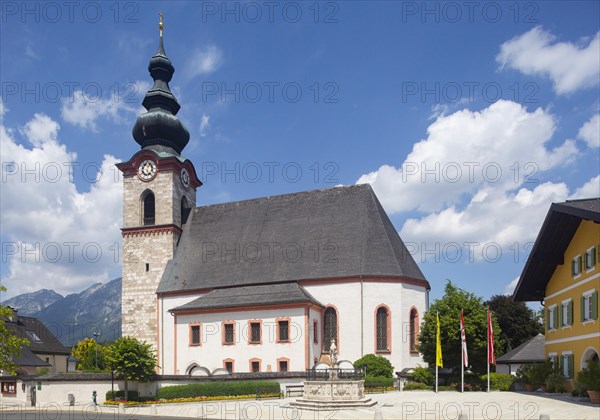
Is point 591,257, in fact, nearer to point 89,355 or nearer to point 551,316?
point 551,316

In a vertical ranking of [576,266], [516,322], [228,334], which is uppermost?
[576,266]

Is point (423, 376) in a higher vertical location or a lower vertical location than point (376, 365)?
lower

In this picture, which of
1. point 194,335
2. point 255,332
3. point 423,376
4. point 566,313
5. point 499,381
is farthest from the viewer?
point 194,335

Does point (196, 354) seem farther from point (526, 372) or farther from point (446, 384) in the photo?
point (526, 372)

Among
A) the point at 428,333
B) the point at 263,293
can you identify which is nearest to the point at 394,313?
the point at 428,333

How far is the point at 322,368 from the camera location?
3055 cm

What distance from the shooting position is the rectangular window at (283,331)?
41750 millimetres

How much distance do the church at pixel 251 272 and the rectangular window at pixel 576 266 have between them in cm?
1403

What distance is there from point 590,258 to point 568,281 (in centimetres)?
386

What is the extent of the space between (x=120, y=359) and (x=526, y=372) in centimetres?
2330

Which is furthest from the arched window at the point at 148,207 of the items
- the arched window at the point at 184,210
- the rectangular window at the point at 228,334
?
the rectangular window at the point at 228,334

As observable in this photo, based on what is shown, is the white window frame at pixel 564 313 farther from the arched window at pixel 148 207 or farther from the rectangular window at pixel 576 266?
the arched window at pixel 148 207

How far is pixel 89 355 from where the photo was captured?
77.6 m

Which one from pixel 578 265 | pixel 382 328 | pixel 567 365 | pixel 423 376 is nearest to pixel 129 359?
pixel 382 328
